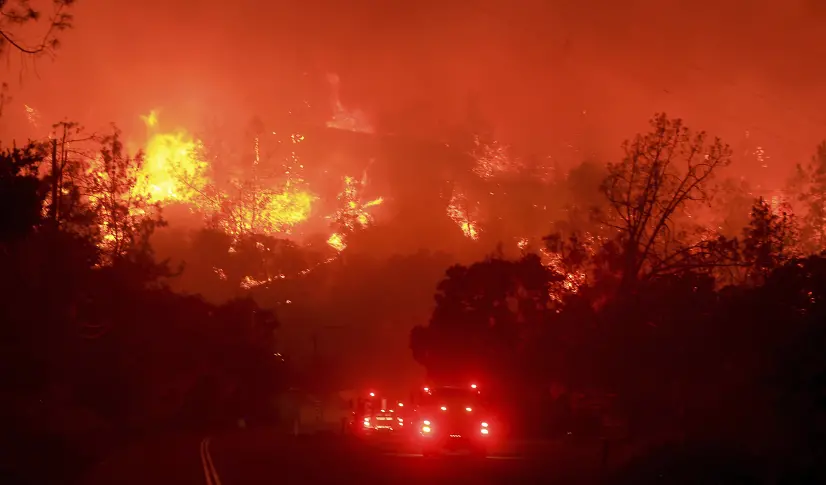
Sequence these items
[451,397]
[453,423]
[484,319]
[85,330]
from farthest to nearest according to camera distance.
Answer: [484,319], [85,330], [451,397], [453,423]

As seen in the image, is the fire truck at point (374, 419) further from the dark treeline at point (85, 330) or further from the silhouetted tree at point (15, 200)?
the silhouetted tree at point (15, 200)

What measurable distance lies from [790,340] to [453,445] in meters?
15.9

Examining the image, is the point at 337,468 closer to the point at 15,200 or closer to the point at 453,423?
the point at 453,423

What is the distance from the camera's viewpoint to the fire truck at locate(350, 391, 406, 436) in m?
55.5

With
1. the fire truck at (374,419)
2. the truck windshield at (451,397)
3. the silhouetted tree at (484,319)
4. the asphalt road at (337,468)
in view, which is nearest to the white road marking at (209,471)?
the asphalt road at (337,468)

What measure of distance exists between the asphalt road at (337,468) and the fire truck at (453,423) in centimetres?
69

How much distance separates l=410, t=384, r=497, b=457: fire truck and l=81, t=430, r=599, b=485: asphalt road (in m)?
0.69

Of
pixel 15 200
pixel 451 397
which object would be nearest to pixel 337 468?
pixel 451 397

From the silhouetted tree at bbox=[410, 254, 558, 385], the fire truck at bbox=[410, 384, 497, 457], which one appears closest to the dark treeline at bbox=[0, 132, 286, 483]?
the fire truck at bbox=[410, 384, 497, 457]

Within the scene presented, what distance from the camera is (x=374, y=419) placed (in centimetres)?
5597

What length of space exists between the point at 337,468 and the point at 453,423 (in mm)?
7360

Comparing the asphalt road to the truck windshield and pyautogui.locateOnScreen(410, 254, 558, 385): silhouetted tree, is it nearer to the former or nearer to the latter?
the truck windshield

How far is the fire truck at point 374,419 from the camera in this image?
5547 centimetres

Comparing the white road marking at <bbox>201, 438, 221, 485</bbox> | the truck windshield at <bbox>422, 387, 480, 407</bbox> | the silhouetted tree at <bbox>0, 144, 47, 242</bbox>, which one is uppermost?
the silhouetted tree at <bbox>0, 144, 47, 242</bbox>
